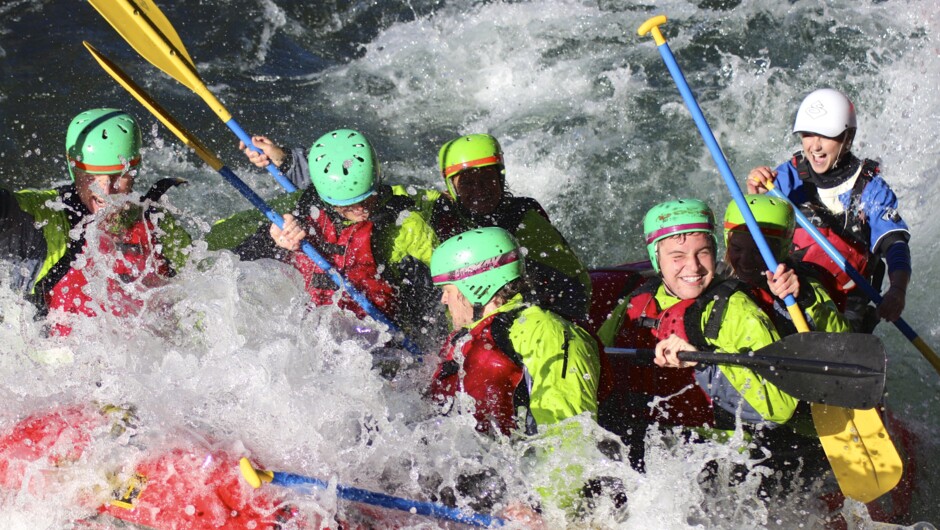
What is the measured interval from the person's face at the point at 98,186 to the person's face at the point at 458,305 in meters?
1.78

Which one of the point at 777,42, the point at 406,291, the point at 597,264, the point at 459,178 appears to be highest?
the point at 777,42

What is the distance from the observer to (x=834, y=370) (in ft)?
13.3

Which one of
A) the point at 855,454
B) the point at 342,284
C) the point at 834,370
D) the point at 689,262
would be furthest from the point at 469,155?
the point at 855,454

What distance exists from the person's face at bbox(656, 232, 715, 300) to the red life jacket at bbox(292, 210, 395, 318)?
1540 mm

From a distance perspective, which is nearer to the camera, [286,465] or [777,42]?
[286,465]

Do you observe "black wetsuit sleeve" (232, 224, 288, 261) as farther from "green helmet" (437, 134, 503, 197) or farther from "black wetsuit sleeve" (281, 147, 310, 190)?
"green helmet" (437, 134, 503, 197)

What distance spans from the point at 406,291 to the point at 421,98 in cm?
506

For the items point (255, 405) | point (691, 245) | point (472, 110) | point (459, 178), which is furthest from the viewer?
point (472, 110)

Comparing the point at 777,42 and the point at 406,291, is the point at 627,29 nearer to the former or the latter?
the point at 777,42

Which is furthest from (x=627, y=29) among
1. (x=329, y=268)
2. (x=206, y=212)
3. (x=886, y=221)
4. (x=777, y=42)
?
(x=329, y=268)

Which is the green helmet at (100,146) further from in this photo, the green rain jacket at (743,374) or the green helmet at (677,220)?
the green rain jacket at (743,374)

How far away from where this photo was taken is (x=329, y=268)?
4988mm

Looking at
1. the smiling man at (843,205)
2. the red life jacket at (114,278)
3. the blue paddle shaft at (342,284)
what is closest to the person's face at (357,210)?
the blue paddle shaft at (342,284)

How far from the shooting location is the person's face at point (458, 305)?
13.1ft
